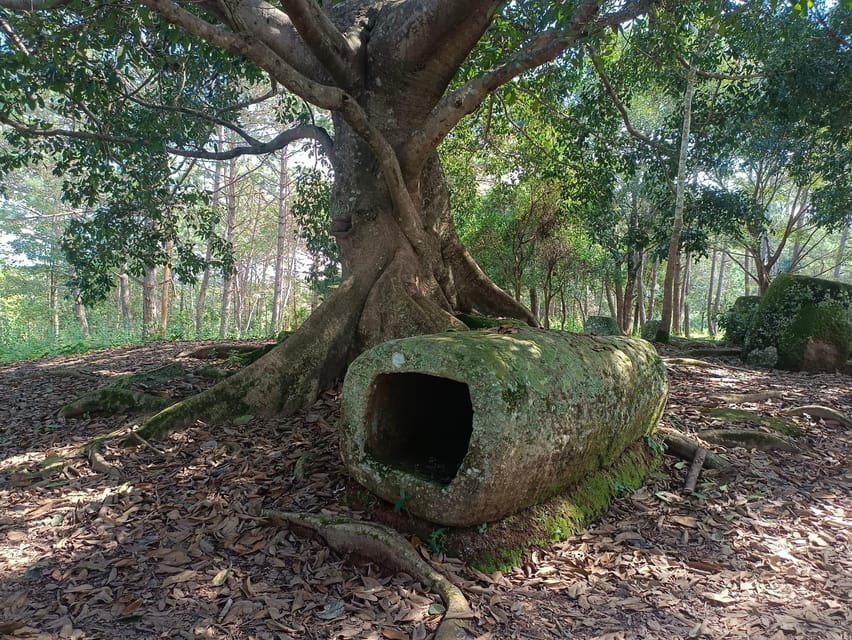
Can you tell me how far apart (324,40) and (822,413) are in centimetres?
700

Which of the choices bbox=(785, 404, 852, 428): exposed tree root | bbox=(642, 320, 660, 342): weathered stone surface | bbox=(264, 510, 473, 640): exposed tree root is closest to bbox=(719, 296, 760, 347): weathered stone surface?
bbox=(642, 320, 660, 342): weathered stone surface

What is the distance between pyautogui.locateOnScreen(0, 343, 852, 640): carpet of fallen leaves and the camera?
9.15ft

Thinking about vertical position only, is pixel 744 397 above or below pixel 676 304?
below

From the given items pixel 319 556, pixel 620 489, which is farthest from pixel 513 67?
pixel 319 556

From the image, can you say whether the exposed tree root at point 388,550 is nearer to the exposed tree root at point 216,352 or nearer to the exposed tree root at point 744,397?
the exposed tree root at point 216,352

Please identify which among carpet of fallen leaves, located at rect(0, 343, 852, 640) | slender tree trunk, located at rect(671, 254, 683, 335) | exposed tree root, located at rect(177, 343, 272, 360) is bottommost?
carpet of fallen leaves, located at rect(0, 343, 852, 640)

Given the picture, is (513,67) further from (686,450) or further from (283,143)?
(686,450)

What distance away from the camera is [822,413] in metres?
5.76

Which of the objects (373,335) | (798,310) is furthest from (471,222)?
(373,335)

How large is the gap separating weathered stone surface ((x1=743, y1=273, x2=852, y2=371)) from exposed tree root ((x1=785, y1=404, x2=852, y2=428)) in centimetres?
288

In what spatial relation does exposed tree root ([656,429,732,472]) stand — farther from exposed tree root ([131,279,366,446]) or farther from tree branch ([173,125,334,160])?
tree branch ([173,125,334,160])

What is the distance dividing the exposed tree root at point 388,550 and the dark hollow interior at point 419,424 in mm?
462

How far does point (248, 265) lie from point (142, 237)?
2952 centimetres

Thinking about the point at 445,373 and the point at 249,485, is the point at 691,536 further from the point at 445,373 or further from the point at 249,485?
the point at 249,485
